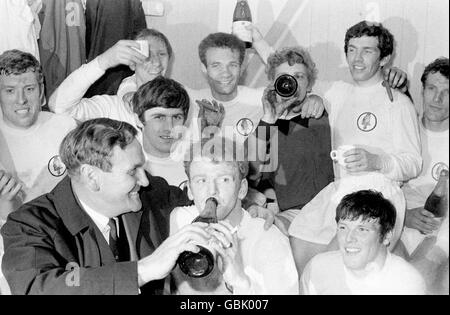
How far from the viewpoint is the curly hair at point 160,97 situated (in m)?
2.38

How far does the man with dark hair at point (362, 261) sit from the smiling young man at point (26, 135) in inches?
34.9

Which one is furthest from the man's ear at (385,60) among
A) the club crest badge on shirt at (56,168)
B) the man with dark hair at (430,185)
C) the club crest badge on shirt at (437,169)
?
the club crest badge on shirt at (56,168)

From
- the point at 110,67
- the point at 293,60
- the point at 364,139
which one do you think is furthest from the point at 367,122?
the point at 110,67

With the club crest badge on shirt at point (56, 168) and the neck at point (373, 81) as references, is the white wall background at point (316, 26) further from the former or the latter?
the club crest badge on shirt at point (56, 168)

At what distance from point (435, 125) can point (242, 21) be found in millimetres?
715

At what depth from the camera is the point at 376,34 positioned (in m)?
2.39

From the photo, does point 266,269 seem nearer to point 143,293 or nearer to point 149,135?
point 143,293

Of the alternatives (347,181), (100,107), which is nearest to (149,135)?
(100,107)

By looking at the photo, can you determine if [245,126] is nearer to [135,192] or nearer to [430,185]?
[135,192]

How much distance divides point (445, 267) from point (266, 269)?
0.58m

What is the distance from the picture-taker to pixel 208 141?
238 cm

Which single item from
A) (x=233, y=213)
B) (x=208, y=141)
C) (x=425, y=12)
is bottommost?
(x=233, y=213)

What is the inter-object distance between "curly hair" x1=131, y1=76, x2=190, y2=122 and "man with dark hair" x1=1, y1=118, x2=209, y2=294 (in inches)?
4.0

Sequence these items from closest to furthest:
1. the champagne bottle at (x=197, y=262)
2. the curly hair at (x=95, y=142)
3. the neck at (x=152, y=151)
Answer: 1. the champagne bottle at (x=197, y=262)
2. the curly hair at (x=95, y=142)
3. the neck at (x=152, y=151)
